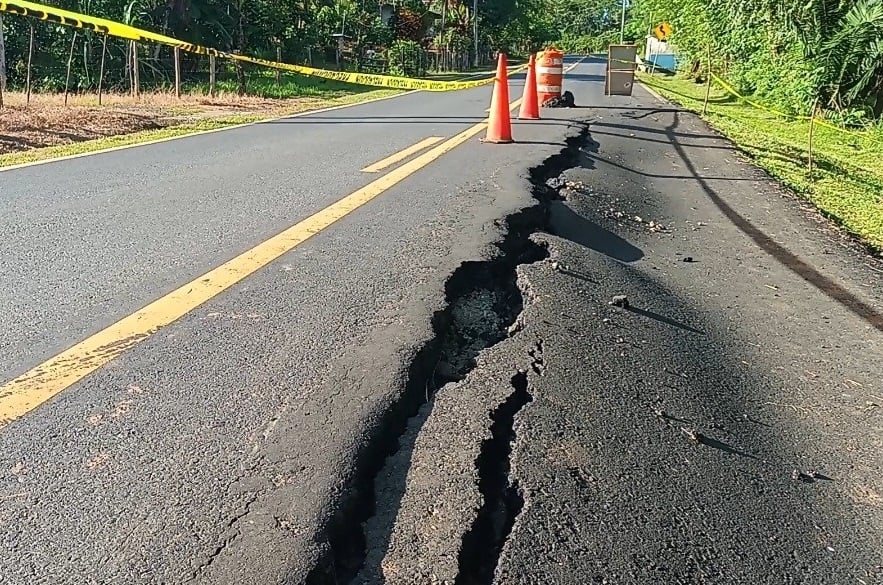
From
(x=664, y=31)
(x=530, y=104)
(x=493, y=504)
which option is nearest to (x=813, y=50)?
(x=530, y=104)

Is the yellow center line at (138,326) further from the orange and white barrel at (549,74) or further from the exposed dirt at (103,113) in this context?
the orange and white barrel at (549,74)

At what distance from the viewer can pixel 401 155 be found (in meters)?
8.29

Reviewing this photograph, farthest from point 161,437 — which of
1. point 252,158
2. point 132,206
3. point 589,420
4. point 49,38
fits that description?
point 49,38

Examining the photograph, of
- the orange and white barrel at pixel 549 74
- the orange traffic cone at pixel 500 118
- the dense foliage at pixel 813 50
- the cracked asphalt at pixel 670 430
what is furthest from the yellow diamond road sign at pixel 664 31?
the cracked asphalt at pixel 670 430

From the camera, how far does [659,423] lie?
8.76 feet

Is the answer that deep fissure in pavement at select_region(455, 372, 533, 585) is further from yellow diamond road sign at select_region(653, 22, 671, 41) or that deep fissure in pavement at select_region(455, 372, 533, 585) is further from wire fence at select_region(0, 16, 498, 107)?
yellow diamond road sign at select_region(653, 22, 671, 41)

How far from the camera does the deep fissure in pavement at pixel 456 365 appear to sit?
76.4 inches

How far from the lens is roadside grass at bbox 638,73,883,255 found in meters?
6.65

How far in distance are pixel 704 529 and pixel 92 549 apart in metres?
1.49

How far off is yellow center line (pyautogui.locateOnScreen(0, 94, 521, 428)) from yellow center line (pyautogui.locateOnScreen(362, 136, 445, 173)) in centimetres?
193

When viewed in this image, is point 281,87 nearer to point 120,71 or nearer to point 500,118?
point 120,71

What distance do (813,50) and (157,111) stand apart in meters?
11.5

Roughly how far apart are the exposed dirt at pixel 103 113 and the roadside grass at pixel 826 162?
8297mm

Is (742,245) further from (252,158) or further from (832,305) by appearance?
(252,158)
